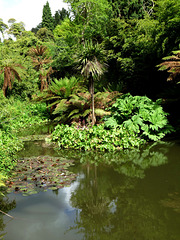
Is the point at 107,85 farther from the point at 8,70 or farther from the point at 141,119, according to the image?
the point at 8,70

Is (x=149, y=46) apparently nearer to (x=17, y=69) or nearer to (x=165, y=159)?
(x=165, y=159)

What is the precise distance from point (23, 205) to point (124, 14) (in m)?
11.5

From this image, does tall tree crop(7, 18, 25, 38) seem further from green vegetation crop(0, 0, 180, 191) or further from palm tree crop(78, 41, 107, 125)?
palm tree crop(78, 41, 107, 125)

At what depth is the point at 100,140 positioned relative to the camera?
562 centimetres

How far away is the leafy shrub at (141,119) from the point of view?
5.97 m

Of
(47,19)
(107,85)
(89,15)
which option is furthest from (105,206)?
(47,19)

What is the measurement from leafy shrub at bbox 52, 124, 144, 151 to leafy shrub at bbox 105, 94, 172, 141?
0.28m

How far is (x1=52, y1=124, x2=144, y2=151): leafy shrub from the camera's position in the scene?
18.1ft

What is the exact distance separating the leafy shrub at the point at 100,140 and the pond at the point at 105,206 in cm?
108

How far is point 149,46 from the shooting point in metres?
8.86

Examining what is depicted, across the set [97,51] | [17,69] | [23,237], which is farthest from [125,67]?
[23,237]

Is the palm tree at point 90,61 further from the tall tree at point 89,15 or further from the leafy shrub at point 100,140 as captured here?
the tall tree at point 89,15

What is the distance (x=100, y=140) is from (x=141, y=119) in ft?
4.38

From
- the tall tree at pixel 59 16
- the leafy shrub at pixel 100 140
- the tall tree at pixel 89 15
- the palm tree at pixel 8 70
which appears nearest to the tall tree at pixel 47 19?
the tall tree at pixel 59 16
